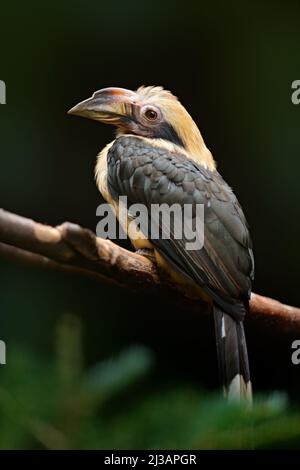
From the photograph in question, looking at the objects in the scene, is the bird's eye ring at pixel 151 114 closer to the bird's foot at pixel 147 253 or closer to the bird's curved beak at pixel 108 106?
the bird's curved beak at pixel 108 106

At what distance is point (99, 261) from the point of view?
1466mm

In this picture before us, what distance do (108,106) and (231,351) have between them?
2.77ft

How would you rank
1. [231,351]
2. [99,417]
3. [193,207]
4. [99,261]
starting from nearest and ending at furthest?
[99,417] → [99,261] → [231,351] → [193,207]

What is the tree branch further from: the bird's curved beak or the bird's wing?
the bird's curved beak

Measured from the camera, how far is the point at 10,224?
124 cm

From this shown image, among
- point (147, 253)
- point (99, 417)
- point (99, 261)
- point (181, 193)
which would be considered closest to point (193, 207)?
point (181, 193)

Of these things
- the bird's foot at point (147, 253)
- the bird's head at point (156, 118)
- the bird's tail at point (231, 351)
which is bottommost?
the bird's tail at point (231, 351)

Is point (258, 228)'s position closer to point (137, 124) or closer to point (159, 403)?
point (137, 124)

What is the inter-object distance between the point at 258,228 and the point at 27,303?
2.73 ft

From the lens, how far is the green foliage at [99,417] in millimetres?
831

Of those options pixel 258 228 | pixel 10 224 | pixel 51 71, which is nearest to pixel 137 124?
pixel 51 71

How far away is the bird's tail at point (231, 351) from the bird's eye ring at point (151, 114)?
2.23ft

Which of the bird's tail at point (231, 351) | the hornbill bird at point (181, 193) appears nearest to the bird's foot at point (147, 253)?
the hornbill bird at point (181, 193)

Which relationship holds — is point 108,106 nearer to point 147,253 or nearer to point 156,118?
point 156,118
